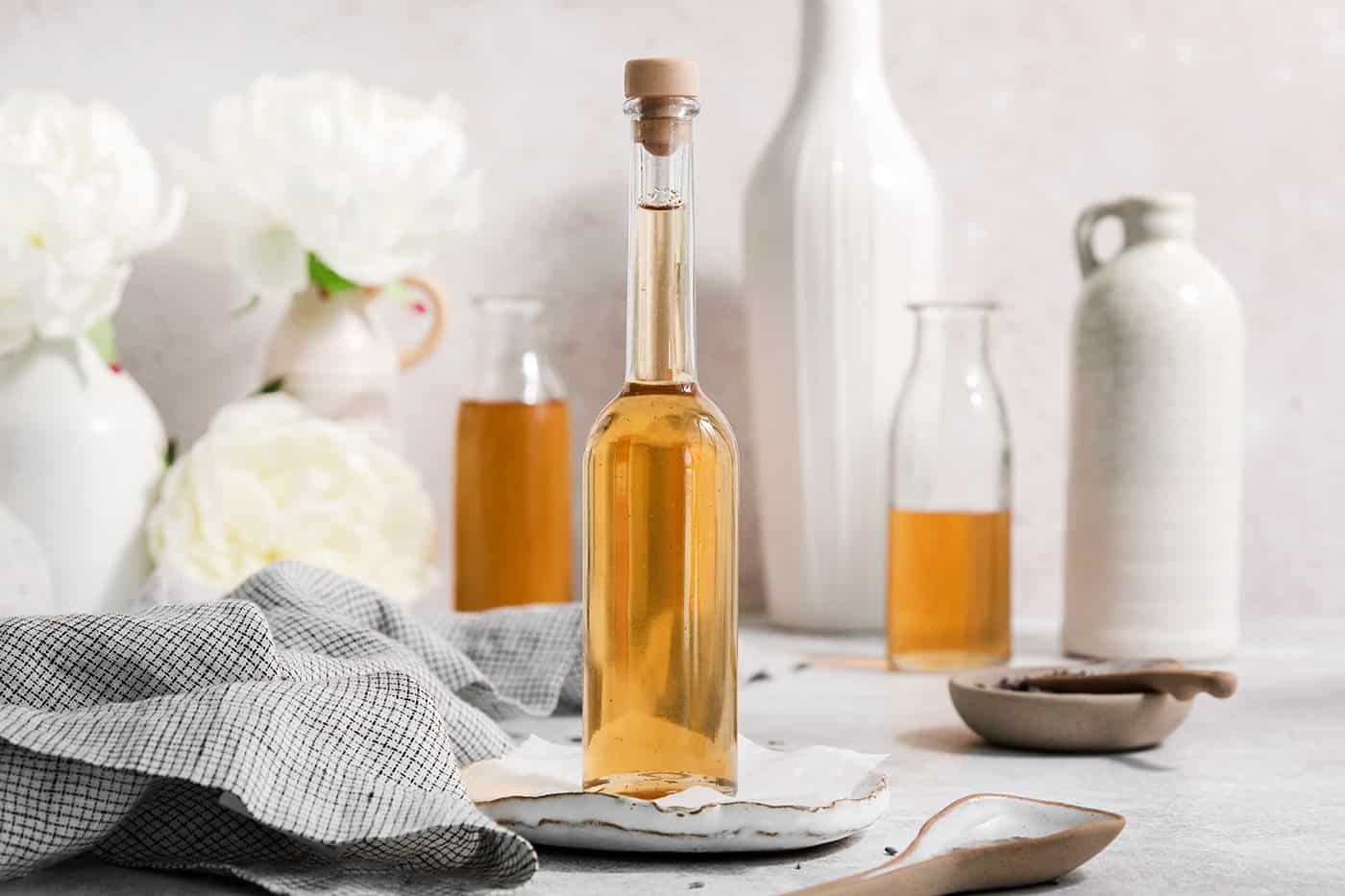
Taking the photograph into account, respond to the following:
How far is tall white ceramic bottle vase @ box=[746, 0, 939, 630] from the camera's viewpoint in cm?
115

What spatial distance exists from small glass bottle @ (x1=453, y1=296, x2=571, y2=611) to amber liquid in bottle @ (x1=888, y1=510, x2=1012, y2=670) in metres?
0.27

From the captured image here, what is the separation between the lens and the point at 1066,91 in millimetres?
1329

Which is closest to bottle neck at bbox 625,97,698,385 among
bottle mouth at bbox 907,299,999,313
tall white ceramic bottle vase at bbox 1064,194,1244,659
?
bottle mouth at bbox 907,299,999,313

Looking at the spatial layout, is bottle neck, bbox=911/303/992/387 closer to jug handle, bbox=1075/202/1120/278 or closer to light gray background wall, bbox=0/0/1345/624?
jug handle, bbox=1075/202/1120/278

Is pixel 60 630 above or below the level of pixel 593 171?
below

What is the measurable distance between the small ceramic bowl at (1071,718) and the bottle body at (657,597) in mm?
222

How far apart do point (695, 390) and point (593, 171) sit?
0.75m

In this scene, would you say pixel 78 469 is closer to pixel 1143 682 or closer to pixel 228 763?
pixel 228 763

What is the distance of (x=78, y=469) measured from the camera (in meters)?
1.03

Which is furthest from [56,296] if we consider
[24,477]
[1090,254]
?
[1090,254]

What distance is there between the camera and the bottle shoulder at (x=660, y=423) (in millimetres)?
560

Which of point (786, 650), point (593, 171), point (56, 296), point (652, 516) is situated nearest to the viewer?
point (652, 516)

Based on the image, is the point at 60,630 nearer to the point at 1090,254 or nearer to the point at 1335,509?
the point at 1090,254

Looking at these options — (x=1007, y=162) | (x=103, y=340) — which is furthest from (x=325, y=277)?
(x=1007, y=162)
